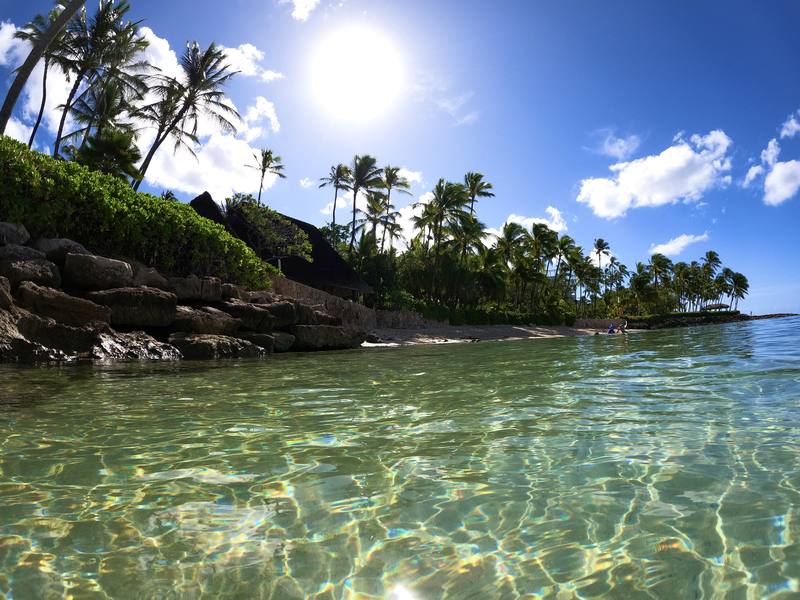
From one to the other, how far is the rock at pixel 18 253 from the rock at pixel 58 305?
1167mm

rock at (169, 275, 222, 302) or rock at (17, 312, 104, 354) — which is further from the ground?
rock at (169, 275, 222, 302)

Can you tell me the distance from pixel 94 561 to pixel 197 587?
56 cm

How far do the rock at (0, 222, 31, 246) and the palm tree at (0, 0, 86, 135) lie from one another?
12.2ft

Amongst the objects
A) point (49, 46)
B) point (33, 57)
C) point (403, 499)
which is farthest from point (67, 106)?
point (403, 499)

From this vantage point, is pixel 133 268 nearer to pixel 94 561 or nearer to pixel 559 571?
pixel 94 561

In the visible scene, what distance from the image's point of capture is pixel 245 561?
2139mm

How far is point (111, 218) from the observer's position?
1518 centimetres

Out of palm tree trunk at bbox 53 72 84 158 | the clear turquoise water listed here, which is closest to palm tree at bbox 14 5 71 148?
palm tree trunk at bbox 53 72 84 158

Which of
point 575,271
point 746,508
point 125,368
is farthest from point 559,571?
point 575,271

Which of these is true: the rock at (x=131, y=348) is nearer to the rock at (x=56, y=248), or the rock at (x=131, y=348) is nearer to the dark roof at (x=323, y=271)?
the rock at (x=56, y=248)

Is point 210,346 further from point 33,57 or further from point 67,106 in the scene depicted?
point 67,106

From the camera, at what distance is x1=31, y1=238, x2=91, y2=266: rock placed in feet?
42.6

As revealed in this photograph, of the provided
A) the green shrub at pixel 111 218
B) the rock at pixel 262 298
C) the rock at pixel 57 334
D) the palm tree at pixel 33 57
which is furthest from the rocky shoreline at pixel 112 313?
the palm tree at pixel 33 57

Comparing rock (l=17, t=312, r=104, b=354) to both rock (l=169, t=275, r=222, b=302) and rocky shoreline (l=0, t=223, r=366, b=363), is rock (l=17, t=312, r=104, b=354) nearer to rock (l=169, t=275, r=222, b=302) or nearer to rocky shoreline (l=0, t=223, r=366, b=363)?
rocky shoreline (l=0, t=223, r=366, b=363)
